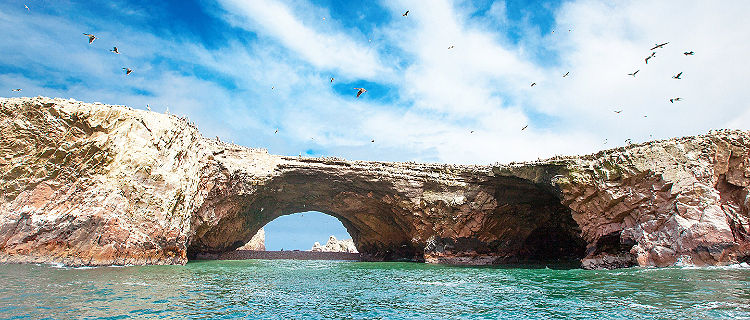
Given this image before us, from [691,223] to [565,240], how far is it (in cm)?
1420

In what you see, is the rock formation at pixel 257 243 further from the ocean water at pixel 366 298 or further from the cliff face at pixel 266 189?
the ocean water at pixel 366 298

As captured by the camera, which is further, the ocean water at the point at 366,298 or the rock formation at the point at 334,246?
the rock formation at the point at 334,246

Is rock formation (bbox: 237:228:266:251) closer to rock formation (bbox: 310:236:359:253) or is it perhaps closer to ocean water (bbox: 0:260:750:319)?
rock formation (bbox: 310:236:359:253)

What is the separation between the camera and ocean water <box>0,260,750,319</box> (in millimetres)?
9273

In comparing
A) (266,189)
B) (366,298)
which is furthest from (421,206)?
(366,298)

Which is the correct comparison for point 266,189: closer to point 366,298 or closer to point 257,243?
point 366,298

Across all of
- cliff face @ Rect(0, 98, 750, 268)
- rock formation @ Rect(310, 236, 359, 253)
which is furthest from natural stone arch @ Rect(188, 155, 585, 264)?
rock formation @ Rect(310, 236, 359, 253)

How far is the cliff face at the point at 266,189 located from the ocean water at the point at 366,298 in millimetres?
5162

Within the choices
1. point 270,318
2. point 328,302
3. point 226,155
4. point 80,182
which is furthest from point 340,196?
point 270,318

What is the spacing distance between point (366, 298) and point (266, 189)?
19.5 m

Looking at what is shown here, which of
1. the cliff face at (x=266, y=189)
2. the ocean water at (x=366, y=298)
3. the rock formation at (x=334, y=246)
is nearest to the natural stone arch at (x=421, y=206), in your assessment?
the cliff face at (x=266, y=189)

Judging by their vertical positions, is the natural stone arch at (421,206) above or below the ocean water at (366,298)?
above

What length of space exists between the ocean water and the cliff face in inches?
203

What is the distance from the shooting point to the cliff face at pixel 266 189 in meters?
20.5
